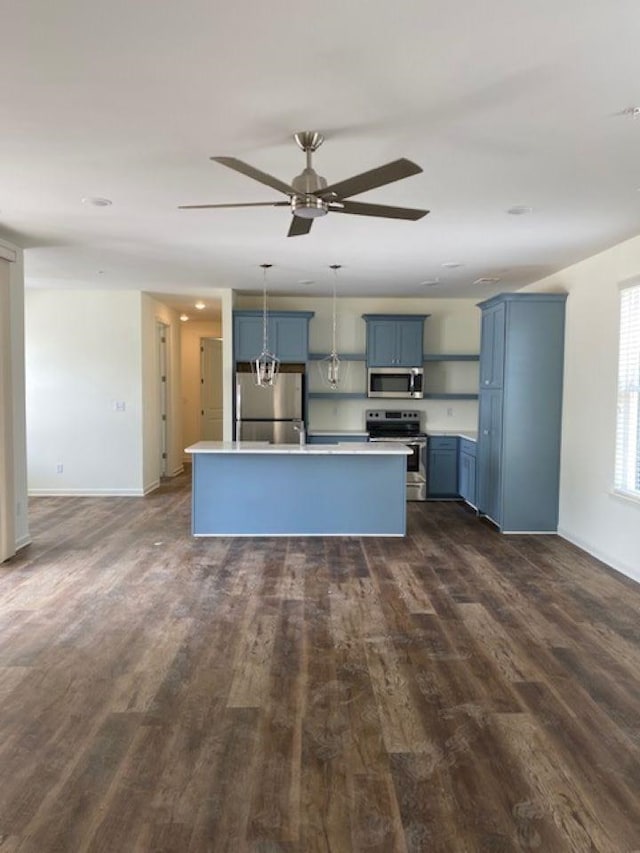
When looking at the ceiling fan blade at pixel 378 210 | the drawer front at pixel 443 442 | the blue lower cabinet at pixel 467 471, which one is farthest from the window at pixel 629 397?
the drawer front at pixel 443 442

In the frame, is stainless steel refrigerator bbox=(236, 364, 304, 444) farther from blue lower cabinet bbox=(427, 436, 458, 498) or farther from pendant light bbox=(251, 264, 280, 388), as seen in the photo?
blue lower cabinet bbox=(427, 436, 458, 498)

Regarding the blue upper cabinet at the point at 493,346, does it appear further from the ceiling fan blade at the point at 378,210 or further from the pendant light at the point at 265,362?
the ceiling fan blade at the point at 378,210

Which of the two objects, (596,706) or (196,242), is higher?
(196,242)

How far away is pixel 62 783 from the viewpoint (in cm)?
202

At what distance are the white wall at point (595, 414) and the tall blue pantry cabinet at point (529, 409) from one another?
103 mm

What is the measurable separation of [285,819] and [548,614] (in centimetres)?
235

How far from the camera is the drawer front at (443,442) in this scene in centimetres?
720

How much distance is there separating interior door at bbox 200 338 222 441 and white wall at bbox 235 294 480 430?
259cm

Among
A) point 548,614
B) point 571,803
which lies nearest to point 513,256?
point 548,614

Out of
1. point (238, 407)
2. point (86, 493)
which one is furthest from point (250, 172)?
point (86, 493)

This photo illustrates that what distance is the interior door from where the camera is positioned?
392 inches

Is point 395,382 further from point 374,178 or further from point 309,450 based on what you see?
point 374,178

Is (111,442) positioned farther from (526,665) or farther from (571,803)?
(571,803)

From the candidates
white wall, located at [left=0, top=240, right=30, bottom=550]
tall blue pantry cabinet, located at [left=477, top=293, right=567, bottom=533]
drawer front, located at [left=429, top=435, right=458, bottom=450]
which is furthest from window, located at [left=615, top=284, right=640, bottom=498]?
white wall, located at [left=0, top=240, right=30, bottom=550]
